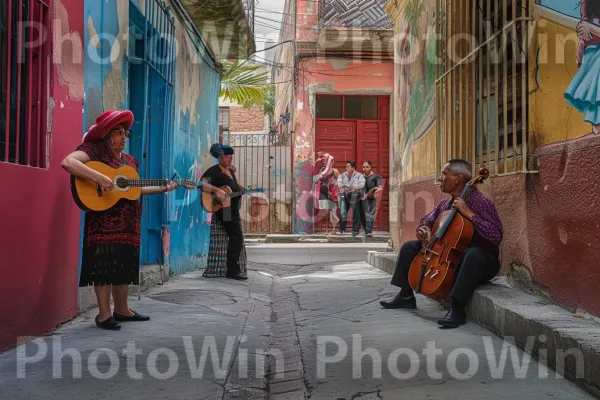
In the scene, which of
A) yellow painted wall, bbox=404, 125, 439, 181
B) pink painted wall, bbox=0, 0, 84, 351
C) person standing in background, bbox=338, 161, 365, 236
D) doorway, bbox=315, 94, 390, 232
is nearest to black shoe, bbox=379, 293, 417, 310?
yellow painted wall, bbox=404, 125, 439, 181

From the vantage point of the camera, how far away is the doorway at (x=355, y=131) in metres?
17.6

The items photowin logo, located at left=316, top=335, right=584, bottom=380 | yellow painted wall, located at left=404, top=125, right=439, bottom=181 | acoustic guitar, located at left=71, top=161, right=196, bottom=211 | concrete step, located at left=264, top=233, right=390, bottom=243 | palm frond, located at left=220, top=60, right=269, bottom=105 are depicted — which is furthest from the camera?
palm frond, located at left=220, top=60, right=269, bottom=105

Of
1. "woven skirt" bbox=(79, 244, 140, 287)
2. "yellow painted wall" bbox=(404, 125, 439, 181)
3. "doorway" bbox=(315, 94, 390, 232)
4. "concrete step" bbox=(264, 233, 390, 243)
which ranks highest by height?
"doorway" bbox=(315, 94, 390, 232)

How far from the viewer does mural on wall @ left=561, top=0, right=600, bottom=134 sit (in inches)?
164

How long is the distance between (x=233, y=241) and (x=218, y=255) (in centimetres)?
30

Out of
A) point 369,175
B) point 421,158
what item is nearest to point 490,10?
point 421,158

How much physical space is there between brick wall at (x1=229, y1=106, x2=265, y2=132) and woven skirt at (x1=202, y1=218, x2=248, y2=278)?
1167 inches

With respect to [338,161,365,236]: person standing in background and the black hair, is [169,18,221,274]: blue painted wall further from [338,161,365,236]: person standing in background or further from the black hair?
[338,161,365,236]: person standing in background

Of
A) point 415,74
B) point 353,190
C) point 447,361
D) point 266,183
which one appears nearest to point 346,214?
point 353,190

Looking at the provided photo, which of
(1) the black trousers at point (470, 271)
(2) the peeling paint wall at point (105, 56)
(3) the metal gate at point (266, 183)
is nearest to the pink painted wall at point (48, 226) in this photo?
(2) the peeling paint wall at point (105, 56)

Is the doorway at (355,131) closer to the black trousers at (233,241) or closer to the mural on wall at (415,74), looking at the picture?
the mural on wall at (415,74)

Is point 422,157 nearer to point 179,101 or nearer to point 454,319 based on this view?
point 179,101

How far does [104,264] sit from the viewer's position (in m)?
4.77

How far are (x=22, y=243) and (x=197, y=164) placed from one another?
6.17 meters
